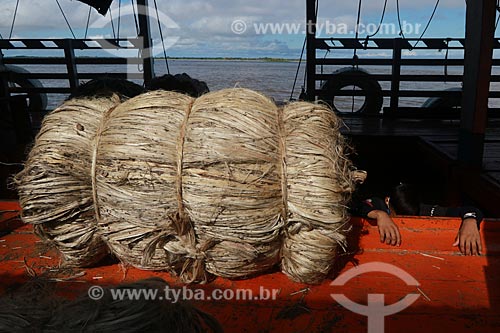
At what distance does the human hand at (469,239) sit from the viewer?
8.09ft

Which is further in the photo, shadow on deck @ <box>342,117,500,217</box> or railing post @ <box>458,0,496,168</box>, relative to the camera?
shadow on deck @ <box>342,117,500,217</box>

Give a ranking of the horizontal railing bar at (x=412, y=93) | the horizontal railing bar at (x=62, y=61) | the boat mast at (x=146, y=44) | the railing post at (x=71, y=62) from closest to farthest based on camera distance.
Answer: the boat mast at (x=146, y=44) < the horizontal railing bar at (x=412, y=93) < the railing post at (x=71, y=62) < the horizontal railing bar at (x=62, y=61)

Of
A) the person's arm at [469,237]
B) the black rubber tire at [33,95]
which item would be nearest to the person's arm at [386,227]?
the person's arm at [469,237]

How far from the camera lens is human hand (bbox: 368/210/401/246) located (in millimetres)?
2561

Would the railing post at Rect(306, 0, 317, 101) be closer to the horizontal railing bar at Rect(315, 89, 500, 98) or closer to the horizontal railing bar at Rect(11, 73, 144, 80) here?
the horizontal railing bar at Rect(315, 89, 500, 98)

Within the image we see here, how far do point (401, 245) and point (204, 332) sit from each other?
5.77 feet

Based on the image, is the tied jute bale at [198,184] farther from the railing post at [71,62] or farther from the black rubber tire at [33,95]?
the black rubber tire at [33,95]

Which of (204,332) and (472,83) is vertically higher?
(472,83)

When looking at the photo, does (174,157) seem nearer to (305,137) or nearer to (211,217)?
(211,217)

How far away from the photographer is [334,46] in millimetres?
10398

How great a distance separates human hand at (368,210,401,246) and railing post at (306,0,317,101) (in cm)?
676

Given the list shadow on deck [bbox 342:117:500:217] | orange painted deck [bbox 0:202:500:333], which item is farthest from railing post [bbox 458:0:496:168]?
orange painted deck [bbox 0:202:500:333]

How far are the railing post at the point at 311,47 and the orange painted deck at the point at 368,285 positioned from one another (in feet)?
22.3

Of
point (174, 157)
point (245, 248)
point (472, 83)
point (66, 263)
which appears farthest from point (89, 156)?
point (472, 83)
